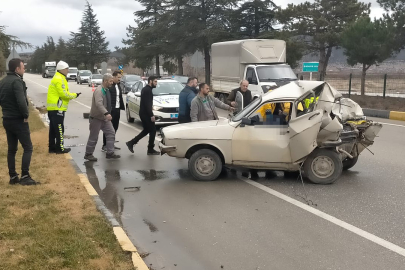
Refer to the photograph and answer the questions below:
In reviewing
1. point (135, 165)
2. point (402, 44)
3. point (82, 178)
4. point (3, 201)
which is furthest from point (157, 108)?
point (402, 44)

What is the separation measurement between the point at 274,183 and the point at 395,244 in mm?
2784

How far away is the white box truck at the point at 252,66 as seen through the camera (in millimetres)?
17956

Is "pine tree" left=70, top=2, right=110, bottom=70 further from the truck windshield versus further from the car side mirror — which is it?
the car side mirror

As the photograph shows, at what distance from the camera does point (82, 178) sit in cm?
768

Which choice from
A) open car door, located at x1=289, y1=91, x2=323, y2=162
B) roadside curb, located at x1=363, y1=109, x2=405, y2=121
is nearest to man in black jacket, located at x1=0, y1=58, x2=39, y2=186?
open car door, located at x1=289, y1=91, x2=323, y2=162

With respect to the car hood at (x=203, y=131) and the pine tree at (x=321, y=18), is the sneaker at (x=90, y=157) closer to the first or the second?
the car hood at (x=203, y=131)

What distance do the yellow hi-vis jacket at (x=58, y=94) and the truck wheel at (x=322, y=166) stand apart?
16.7 ft

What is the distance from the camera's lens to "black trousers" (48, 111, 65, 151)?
9430 millimetres

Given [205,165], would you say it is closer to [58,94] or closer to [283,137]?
[283,137]

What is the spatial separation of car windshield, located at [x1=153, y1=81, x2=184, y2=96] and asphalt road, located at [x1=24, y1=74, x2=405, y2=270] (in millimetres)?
5662

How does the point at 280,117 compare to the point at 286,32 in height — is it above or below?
below

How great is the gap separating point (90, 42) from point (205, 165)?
85.8m

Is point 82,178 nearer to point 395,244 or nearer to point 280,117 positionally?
point 280,117

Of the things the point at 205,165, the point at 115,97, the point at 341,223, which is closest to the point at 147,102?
the point at 115,97
